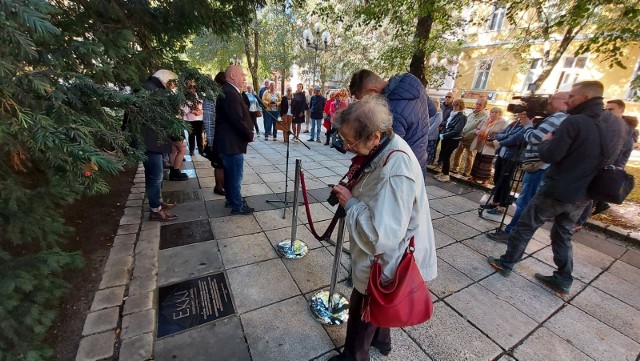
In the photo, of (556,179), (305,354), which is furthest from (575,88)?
A: (305,354)

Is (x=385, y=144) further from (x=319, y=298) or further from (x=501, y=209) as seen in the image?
(x=501, y=209)

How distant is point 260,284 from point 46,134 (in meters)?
1.98

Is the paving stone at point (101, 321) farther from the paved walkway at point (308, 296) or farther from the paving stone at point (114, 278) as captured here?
the paving stone at point (114, 278)

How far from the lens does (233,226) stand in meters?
3.68

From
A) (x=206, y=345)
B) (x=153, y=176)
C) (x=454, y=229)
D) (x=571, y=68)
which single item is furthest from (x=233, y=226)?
(x=571, y=68)

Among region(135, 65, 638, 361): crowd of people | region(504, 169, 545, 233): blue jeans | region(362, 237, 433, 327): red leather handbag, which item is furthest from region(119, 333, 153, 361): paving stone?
region(504, 169, 545, 233): blue jeans

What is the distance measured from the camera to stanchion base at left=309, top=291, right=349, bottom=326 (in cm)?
229

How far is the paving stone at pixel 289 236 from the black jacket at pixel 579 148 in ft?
8.34

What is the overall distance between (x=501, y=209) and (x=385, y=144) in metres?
4.37

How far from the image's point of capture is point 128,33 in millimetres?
2703

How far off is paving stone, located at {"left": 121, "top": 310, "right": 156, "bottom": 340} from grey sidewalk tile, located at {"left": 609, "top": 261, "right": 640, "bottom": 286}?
502 cm

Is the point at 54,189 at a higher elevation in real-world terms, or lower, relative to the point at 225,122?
lower

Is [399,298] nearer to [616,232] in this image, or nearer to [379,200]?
[379,200]

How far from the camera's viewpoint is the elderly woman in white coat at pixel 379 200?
1336 mm
